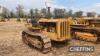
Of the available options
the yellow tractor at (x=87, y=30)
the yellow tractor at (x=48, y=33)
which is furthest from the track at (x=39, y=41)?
the yellow tractor at (x=87, y=30)

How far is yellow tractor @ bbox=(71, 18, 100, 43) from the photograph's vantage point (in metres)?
15.4

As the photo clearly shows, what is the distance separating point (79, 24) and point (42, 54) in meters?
6.87

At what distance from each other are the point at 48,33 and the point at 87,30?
14.2 feet

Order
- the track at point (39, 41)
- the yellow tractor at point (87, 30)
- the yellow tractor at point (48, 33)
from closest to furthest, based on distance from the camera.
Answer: the track at point (39, 41) → the yellow tractor at point (48, 33) → the yellow tractor at point (87, 30)

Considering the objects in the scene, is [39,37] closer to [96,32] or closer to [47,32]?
[47,32]

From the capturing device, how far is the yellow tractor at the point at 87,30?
50.6 ft

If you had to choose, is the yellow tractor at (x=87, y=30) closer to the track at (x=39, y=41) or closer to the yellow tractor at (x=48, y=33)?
the yellow tractor at (x=48, y=33)

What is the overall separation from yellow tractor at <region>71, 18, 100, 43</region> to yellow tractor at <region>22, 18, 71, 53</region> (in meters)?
3.02

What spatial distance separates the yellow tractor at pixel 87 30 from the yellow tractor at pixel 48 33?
3.02m

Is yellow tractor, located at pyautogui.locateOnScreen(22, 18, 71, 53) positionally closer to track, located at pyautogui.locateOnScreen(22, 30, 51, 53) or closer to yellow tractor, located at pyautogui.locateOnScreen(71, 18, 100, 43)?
track, located at pyautogui.locateOnScreen(22, 30, 51, 53)

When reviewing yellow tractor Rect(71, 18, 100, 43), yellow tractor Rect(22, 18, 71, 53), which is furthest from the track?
yellow tractor Rect(71, 18, 100, 43)

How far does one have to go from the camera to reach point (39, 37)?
12.5 meters

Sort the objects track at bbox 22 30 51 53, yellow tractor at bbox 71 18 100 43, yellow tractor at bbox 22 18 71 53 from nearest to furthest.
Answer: track at bbox 22 30 51 53
yellow tractor at bbox 22 18 71 53
yellow tractor at bbox 71 18 100 43

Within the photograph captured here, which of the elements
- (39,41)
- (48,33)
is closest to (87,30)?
(48,33)
